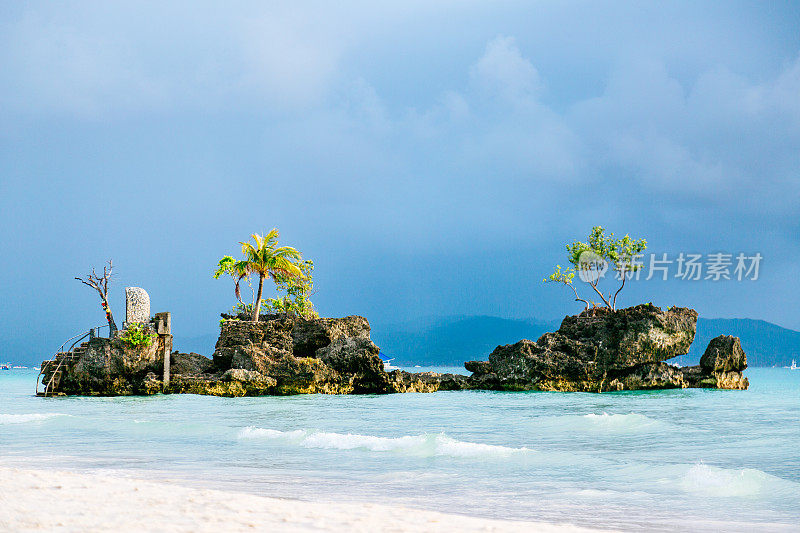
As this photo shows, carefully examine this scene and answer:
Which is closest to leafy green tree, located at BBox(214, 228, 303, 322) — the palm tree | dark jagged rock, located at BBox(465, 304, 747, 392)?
the palm tree

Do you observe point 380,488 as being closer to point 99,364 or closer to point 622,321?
point 99,364

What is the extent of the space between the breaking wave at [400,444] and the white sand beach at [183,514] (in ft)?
21.1

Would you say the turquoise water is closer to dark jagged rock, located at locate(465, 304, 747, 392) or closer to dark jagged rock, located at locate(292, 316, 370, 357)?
dark jagged rock, located at locate(292, 316, 370, 357)

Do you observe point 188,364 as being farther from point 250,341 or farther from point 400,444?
point 400,444

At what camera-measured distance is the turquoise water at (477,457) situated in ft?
28.2

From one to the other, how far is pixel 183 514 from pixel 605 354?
119 feet

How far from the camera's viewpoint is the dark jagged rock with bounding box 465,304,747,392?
38500 millimetres

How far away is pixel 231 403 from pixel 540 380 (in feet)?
64.4

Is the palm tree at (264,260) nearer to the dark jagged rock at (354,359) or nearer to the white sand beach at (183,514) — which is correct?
the dark jagged rock at (354,359)

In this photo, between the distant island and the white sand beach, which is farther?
the distant island

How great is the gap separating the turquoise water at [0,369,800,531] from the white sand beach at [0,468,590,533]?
1.49 metres

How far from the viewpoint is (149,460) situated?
12.3 m

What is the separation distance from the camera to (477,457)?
510 inches

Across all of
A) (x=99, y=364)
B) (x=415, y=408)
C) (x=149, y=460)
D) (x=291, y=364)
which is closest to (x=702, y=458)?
(x=149, y=460)
